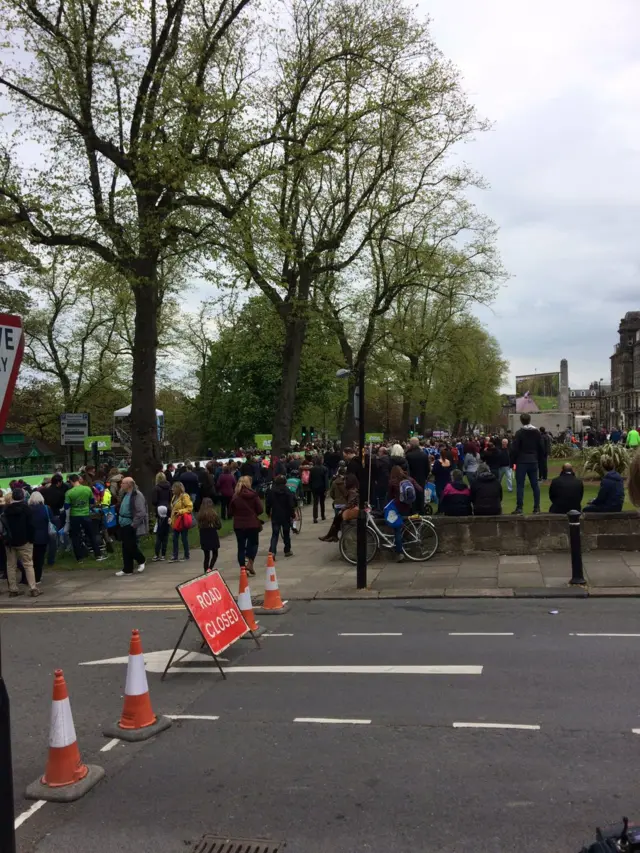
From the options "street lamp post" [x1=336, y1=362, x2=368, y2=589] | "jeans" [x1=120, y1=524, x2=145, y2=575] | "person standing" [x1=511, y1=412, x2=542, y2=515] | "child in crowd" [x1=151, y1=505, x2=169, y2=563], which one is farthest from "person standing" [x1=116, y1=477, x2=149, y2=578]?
"person standing" [x1=511, y1=412, x2=542, y2=515]

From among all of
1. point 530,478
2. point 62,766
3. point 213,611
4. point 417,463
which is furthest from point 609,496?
point 62,766

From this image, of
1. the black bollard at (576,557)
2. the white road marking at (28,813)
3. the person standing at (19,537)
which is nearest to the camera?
the white road marking at (28,813)

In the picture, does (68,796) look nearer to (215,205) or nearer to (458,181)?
(215,205)

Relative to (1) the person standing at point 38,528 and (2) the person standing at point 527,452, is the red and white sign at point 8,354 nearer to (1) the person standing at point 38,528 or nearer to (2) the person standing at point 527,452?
(1) the person standing at point 38,528

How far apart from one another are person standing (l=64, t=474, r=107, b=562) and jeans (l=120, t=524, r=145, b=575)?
1533 mm

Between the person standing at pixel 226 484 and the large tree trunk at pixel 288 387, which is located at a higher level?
the large tree trunk at pixel 288 387

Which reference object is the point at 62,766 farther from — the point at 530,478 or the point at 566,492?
the point at 530,478

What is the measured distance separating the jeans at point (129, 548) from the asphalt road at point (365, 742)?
15.9 ft

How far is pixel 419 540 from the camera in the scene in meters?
13.5

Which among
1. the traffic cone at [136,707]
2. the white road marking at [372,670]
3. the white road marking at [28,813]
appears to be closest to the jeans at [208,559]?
the white road marking at [372,670]

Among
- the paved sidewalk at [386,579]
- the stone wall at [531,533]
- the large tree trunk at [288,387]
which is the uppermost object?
the large tree trunk at [288,387]

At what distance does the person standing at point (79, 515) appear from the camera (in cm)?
1482

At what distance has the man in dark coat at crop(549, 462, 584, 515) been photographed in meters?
13.2

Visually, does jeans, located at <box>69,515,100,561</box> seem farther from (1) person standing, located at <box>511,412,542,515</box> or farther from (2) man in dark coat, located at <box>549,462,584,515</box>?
(2) man in dark coat, located at <box>549,462,584,515</box>
